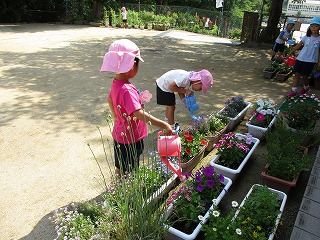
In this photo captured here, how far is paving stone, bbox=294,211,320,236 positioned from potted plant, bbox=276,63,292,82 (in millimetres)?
5385

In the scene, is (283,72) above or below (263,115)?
below

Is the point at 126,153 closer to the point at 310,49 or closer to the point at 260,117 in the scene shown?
the point at 260,117

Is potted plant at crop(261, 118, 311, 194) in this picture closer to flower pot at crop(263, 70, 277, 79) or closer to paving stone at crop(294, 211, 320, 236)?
paving stone at crop(294, 211, 320, 236)

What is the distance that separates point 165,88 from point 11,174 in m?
2.14

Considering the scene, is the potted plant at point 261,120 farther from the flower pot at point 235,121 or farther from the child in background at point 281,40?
the child in background at point 281,40

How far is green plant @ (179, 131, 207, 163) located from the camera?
10.2 ft

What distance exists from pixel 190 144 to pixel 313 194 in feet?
4.41

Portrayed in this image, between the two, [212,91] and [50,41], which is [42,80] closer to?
[212,91]

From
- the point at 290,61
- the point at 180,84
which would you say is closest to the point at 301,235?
the point at 180,84

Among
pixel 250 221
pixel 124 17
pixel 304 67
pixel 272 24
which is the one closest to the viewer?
pixel 250 221

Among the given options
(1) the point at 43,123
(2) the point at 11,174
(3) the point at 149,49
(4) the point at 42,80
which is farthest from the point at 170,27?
(2) the point at 11,174

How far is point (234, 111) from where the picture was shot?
4195 mm

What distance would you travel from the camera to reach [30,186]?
113 inches

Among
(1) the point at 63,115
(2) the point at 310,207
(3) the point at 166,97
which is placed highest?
(3) the point at 166,97
